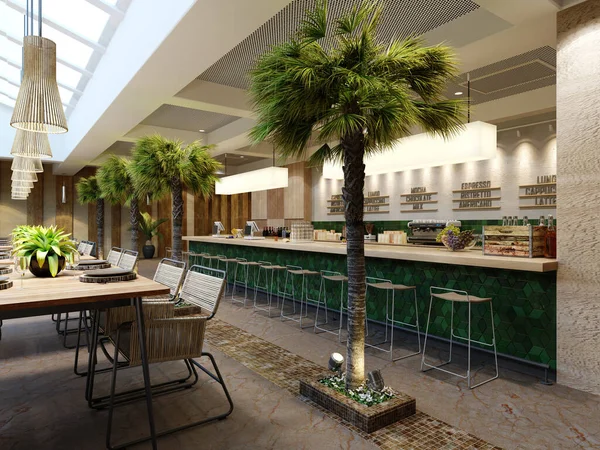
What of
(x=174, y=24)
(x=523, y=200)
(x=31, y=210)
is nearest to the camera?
(x=174, y=24)

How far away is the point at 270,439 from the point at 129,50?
4629mm

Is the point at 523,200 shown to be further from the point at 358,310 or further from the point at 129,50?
the point at 129,50

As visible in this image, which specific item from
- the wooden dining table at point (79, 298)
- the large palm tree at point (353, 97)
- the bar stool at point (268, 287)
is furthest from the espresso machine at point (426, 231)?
the wooden dining table at point (79, 298)

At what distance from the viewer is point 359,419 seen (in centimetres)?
254

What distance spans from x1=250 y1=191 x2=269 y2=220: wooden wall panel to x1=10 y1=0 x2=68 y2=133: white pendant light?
901 centimetres

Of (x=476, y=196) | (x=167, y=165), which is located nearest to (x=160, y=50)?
(x=167, y=165)

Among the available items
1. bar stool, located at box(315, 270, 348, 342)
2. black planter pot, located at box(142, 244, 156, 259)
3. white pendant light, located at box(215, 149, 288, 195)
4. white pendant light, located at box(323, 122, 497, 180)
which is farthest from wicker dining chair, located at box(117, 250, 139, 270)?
black planter pot, located at box(142, 244, 156, 259)

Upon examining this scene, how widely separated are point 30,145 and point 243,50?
254cm

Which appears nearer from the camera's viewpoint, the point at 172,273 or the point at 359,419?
the point at 359,419

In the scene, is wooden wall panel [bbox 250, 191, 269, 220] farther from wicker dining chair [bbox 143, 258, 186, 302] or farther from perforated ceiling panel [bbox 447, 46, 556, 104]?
wicker dining chair [bbox 143, 258, 186, 302]

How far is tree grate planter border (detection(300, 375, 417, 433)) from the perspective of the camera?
251cm

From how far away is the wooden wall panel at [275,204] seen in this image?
37.0ft

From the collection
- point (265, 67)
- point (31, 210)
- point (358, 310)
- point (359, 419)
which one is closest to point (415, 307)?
point (358, 310)

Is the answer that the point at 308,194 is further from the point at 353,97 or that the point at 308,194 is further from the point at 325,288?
the point at 353,97
